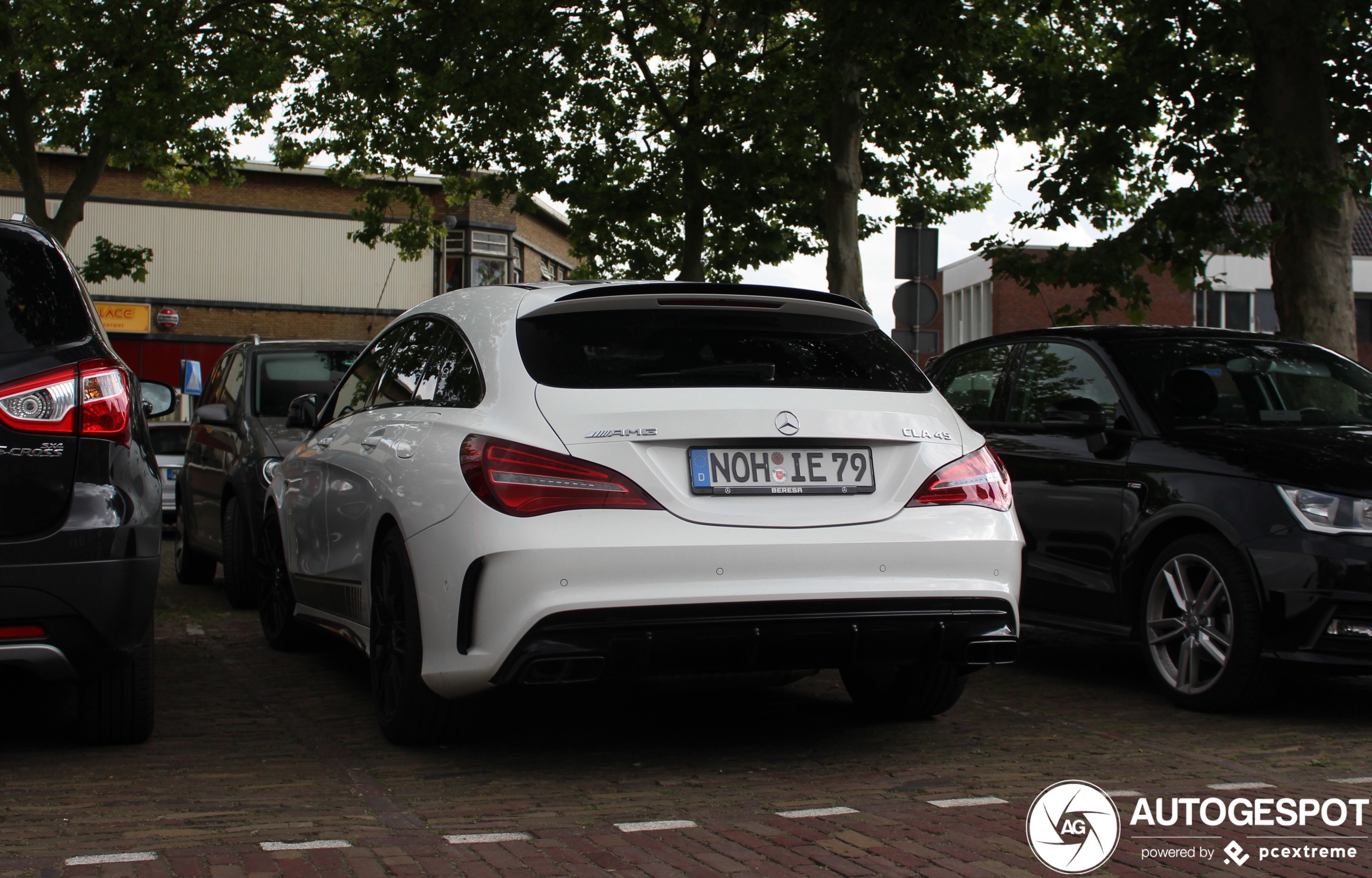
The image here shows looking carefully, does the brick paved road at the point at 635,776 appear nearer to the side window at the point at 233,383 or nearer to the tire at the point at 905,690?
the tire at the point at 905,690

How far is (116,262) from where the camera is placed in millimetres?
27203

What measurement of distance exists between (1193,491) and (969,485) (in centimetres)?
173

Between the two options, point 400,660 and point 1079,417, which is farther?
point 1079,417

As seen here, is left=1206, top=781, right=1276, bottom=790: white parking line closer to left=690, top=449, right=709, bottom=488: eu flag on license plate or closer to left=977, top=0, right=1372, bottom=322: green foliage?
left=690, top=449, right=709, bottom=488: eu flag on license plate

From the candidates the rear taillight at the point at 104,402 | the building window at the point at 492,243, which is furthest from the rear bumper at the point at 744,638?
the building window at the point at 492,243

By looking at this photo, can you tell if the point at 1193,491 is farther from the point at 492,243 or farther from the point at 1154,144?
the point at 492,243

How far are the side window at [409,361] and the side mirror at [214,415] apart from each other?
3373 mm

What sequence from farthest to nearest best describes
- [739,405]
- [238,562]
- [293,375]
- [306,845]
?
[293,375] < [238,562] < [739,405] < [306,845]

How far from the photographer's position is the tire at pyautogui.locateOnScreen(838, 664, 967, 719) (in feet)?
19.6

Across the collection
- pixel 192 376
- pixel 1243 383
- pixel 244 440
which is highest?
pixel 192 376

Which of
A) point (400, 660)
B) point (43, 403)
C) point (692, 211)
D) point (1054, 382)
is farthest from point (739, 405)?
point (692, 211)

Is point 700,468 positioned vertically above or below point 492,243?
below

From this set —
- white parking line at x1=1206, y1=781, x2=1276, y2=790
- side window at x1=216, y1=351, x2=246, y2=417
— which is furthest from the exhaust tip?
side window at x1=216, y1=351, x2=246, y2=417

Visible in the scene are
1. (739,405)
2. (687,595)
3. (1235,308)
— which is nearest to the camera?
(687,595)
